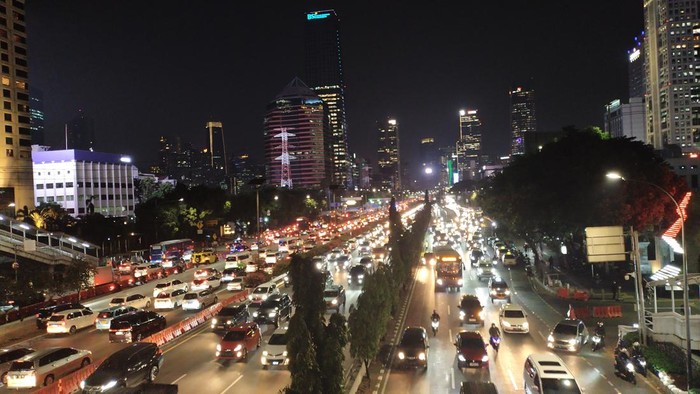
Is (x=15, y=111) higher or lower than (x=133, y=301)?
higher

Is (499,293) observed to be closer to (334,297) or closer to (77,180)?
(334,297)

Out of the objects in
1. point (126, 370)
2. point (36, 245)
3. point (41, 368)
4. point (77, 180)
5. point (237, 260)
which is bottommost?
point (237, 260)

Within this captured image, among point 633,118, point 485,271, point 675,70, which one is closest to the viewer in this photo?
point 485,271

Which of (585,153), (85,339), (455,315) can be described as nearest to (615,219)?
(585,153)

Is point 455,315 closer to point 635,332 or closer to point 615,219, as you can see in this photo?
point 635,332

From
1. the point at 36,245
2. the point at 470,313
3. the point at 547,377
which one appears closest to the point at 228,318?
the point at 470,313

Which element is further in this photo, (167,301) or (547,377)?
(167,301)
